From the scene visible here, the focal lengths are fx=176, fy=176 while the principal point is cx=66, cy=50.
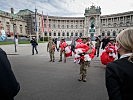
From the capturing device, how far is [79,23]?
5153 inches

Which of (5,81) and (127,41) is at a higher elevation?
(127,41)

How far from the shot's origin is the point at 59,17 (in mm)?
128750

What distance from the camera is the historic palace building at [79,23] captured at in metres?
103

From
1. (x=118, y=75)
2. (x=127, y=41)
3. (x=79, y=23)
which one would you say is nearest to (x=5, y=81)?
(x=118, y=75)

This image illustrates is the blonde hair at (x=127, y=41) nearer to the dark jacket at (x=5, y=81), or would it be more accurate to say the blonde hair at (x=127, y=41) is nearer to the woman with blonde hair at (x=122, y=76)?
the woman with blonde hair at (x=122, y=76)

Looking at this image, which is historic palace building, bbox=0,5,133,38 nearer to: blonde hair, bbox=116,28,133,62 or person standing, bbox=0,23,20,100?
person standing, bbox=0,23,20,100

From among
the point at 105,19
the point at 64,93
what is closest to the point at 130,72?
the point at 64,93

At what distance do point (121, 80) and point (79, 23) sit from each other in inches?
5144

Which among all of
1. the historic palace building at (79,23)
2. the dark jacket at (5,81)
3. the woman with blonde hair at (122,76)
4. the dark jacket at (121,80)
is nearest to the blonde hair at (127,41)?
the woman with blonde hair at (122,76)

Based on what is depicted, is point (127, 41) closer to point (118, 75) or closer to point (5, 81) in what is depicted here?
point (118, 75)

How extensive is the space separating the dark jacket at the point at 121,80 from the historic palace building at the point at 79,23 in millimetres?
94477

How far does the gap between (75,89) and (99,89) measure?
93 cm

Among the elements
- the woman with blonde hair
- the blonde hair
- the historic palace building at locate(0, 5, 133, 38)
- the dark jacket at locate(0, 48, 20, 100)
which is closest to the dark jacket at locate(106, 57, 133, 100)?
the woman with blonde hair

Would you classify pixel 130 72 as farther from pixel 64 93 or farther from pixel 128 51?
pixel 64 93
